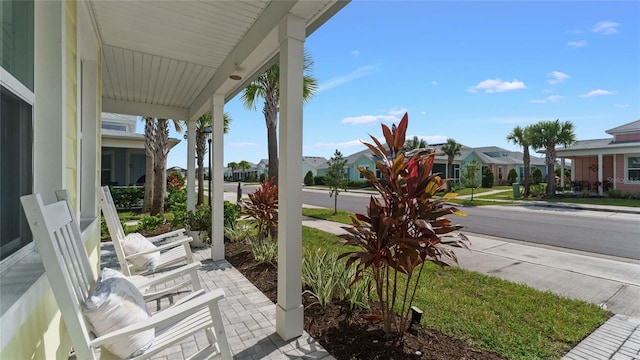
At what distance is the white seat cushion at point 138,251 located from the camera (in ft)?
10.7

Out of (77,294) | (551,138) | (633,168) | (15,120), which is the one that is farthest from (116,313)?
(633,168)

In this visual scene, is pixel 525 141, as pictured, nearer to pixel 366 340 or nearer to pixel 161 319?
pixel 366 340

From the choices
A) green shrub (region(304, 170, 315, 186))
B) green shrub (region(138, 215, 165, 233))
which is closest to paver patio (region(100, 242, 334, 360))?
green shrub (region(138, 215, 165, 233))

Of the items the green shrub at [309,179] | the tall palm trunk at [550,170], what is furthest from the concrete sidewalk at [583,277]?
the green shrub at [309,179]

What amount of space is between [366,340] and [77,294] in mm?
2192

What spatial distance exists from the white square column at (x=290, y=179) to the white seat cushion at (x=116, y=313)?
128cm

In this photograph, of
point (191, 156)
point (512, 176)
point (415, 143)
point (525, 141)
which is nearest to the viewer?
point (191, 156)

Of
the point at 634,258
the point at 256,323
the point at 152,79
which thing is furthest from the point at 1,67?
the point at 634,258

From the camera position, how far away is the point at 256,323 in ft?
10.1

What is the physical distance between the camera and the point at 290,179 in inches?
110

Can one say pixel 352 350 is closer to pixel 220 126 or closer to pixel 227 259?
pixel 227 259

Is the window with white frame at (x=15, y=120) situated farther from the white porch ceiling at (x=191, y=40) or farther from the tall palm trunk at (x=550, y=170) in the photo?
the tall palm trunk at (x=550, y=170)

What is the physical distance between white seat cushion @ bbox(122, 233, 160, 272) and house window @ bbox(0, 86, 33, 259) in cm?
162

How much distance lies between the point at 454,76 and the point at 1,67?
1024 cm
